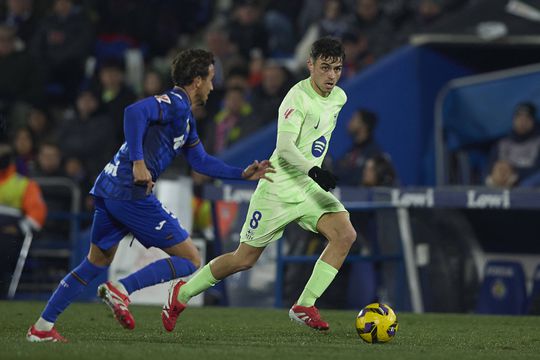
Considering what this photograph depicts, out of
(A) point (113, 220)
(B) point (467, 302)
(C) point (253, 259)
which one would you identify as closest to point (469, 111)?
(B) point (467, 302)

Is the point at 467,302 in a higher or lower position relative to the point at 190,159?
lower

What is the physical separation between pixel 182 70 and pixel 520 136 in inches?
233

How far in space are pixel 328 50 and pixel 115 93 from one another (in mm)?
8399

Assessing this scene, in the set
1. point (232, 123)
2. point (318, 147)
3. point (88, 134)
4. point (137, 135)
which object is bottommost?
point (88, 134)

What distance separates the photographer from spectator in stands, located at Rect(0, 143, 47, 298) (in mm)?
13227

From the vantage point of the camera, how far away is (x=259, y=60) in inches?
647

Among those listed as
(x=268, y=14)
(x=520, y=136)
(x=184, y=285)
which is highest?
(x=268, y=14)

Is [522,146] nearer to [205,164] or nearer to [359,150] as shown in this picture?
[359,150]

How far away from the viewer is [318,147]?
848cm

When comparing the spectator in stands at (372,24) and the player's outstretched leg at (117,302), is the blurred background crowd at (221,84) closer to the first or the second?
the spectator in stands at (372,24)

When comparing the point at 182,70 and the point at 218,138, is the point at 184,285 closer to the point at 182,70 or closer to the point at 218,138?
the point at 182,70

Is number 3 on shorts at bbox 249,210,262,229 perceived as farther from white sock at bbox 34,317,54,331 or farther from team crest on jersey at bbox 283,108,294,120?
white sock at bbox 34,317,54,331

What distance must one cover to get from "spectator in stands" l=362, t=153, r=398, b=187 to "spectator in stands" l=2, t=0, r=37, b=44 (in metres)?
7.93

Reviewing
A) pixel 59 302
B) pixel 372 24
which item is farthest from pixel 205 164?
pixel 372 24
